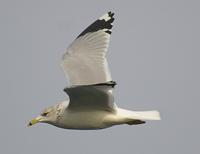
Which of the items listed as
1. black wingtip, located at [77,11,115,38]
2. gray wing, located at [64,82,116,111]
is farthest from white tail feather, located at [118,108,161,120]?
black wingtip, located at [77,11,115,38]

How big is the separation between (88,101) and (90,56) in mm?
1023

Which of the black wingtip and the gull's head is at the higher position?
the black wingtip

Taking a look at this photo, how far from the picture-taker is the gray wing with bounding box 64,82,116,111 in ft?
19.5

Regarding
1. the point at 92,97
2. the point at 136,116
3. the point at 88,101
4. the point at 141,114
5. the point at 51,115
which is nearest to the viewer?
the point at 92,97

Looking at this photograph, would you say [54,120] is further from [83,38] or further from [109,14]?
[109,14]

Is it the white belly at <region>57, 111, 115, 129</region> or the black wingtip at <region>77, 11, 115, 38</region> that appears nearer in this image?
the white belly at <region>57, 111, 115, 129</region>

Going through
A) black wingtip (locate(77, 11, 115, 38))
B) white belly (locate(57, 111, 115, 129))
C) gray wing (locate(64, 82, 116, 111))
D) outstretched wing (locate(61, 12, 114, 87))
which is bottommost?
white belly (locate(57, 111, 115, 129))

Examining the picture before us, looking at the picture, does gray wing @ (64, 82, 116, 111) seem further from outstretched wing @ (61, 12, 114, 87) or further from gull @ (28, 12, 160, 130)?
outstretched wing @ (61, 12, 114, 87)

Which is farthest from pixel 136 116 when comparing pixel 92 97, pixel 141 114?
pixel 92 97

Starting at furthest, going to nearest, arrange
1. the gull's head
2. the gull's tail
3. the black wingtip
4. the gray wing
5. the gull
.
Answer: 1. the black wingtip
2. the gull's head
3. the gull's tail
4. the gull
5. the gray wing

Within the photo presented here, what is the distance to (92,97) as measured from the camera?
629cm

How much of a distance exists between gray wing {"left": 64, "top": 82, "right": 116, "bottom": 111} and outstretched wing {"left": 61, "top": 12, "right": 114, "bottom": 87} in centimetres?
27

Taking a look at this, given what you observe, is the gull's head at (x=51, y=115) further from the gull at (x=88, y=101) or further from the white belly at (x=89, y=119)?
the white belly at (x=89, y=119)

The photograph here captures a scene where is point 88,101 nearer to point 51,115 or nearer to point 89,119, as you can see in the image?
point 89,119
